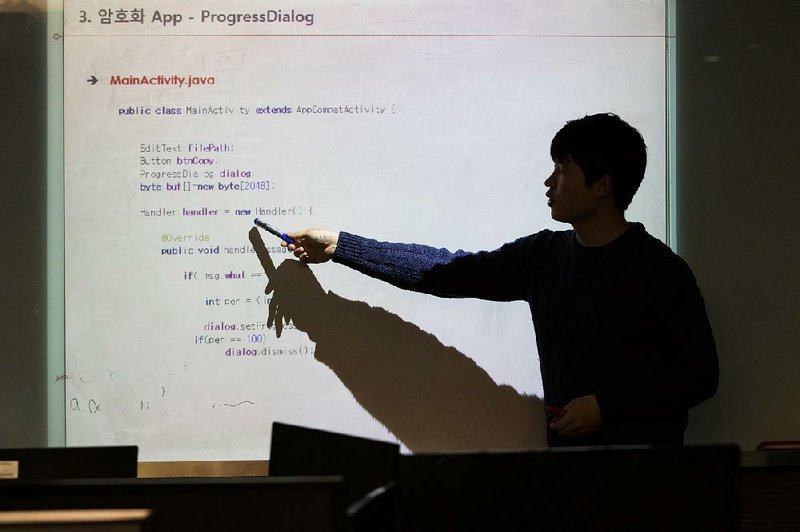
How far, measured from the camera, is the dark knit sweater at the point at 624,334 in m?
2.22

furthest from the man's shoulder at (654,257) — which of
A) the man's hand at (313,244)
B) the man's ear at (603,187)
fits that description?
the man's hand at (313,244)

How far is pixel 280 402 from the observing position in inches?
107

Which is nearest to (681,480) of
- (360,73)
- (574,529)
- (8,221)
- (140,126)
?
(574,529)

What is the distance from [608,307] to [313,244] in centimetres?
93

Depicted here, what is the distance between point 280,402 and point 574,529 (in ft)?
5.26

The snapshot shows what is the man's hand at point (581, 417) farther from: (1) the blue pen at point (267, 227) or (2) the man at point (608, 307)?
(1) the blue pen at point (267, 227)

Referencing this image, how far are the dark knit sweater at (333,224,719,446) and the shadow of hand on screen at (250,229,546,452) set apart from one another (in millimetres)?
304

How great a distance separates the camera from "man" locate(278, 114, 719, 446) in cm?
223

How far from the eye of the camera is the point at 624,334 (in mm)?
2299

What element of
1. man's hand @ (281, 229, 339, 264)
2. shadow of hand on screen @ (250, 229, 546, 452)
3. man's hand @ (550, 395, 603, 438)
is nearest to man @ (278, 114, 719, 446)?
man's hand @ (550, 395, 603, 438)

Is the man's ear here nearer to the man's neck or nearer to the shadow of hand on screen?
the man's neck

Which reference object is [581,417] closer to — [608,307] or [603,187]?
[608,307]

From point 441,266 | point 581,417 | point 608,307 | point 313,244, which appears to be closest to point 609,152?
point 608,307

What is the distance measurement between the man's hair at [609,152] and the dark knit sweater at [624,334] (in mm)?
143
